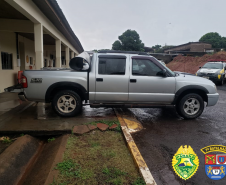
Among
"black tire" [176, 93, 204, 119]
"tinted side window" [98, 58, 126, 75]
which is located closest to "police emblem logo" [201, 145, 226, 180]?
"black tire" [176, 93, 204, 119]

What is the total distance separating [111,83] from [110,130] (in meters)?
1.34

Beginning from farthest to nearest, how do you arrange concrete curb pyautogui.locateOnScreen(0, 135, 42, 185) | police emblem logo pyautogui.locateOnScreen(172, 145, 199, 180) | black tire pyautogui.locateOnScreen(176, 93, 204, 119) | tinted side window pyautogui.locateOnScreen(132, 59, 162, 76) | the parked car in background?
the parked car in background, black tire pyautogui.locateOnScreen(176, 93, 204, 119), tinted side window pyautogui.locateOnScreen(132, 59, 162, 76), police emblem logo pyautogui.locateOnScreen(172, 145, 199, 180), concrete curb pyautogui.locateOnScreen(0, 135, 42, 185)

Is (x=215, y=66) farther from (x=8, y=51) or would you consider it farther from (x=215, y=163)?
(x=8, y=51)

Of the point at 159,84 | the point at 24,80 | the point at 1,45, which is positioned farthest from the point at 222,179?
the point at 1,45

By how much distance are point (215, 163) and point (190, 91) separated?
2.73 metres

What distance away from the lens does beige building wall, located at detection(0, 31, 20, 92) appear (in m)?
9.77

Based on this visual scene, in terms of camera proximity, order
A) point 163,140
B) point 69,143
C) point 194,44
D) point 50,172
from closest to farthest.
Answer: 1. point 50,172
2. point 69,143
3. point 163,140
4. point 194,44

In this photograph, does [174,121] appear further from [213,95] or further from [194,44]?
[194,44]

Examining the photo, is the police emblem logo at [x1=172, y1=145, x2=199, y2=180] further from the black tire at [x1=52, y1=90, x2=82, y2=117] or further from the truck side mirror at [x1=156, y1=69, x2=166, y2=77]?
the black tire at [x1=52, y1=90, x2=82, y2=117]

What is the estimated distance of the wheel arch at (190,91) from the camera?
5457 mm

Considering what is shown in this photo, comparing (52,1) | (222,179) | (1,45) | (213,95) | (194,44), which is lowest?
(222,179)

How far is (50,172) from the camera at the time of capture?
2816mm

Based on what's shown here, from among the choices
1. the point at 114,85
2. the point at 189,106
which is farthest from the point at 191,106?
the point at 114,85

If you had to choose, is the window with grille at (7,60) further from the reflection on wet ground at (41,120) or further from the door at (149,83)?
the door at (149,83)
